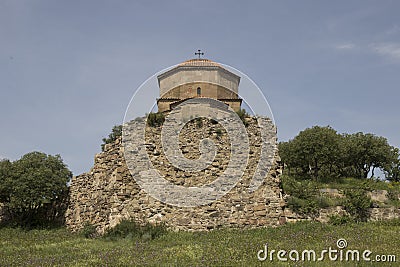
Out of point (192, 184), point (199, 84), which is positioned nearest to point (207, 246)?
point (192, 184)

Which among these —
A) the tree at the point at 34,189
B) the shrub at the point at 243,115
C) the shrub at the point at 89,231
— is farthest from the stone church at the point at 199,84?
the shrub at the point at 89,231

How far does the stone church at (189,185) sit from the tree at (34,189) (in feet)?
7.30

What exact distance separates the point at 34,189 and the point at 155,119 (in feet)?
22.5

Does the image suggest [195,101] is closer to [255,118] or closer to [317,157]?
[255,118]

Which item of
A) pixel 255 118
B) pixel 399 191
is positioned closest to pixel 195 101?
pixel 255 118

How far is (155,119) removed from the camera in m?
15.5

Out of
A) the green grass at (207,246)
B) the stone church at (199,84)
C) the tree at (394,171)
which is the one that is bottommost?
the green grass at (207,246)

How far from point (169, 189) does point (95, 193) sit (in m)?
3.60

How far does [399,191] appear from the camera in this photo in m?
17.9

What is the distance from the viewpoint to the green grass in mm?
9352

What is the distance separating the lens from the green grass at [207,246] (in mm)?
9352

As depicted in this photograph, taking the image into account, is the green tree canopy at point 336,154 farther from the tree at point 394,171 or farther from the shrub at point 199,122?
the shrub at point 199,122

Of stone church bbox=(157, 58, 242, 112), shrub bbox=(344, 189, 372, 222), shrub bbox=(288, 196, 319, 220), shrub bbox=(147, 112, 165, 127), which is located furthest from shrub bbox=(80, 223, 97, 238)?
stone church bbox=(157, 58, 242, 112)

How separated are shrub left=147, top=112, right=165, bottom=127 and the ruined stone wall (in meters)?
0.23
